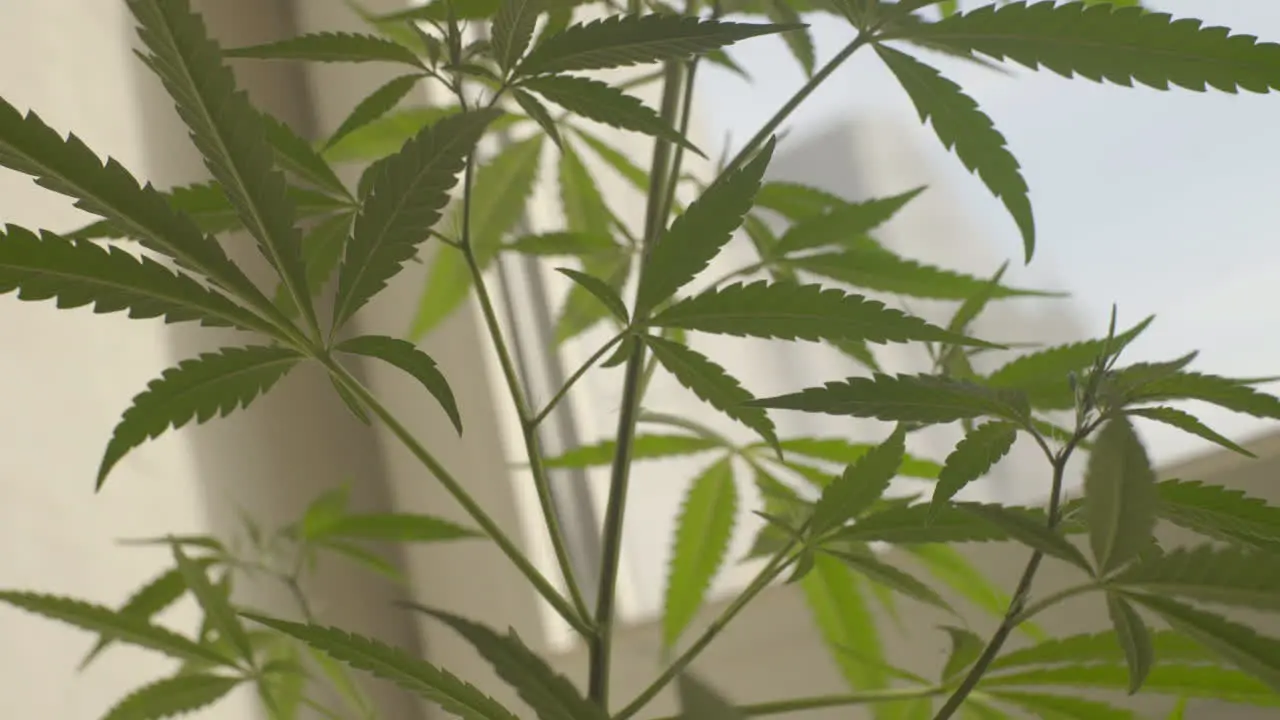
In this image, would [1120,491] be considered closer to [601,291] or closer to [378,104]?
[601,291]

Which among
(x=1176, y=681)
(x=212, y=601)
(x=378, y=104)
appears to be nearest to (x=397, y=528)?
(x=212, y=601)

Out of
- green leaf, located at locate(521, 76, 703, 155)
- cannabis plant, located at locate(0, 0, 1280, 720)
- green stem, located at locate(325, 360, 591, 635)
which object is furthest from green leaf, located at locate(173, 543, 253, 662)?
green leaf, located at locate(521, 76, 703, 155)

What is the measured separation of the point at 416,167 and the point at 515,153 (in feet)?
0.99

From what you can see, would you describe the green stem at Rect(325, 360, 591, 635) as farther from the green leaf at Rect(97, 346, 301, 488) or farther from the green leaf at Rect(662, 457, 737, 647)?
the green leaf at Rect(662, 457, 737, 647)

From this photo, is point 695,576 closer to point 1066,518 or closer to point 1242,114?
point 1066,518

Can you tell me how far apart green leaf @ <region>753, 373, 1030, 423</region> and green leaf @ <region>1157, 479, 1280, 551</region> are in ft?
0.16

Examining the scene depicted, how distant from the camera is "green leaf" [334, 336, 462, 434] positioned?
0.30 m

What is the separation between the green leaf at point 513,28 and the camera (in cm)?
34

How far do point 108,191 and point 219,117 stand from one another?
3 cm

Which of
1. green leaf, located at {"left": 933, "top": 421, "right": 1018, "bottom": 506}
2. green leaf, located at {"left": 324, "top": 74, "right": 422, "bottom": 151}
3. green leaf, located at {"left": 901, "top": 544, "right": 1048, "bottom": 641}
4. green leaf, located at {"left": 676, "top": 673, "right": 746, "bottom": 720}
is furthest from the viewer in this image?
green leaf, located at {"left": 901, "top": 544, "right": 1048, "bottom": 641}

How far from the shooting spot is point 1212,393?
0.33 m

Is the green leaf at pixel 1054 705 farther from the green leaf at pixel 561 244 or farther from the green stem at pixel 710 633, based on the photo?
the green leaf at pixel 561 244

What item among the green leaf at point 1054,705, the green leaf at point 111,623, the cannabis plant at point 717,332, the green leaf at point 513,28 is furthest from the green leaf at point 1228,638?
the green leaf at point 111,623

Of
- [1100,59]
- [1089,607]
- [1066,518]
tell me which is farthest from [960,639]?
[1089,607]
